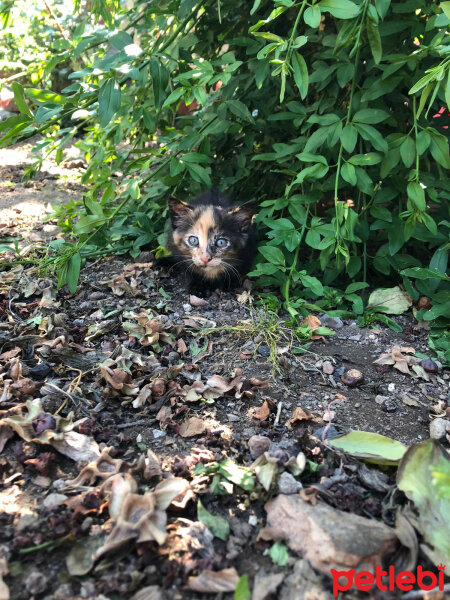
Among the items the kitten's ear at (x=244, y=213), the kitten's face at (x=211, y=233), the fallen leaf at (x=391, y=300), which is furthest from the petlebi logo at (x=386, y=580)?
the kitten's ear at (x=244, y=213)

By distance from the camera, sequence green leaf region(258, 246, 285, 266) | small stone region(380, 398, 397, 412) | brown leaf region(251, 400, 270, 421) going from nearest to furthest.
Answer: brown leaf region(251, 400, 270, 421)
small stone region(380, 398, 397, 412)
green leaf region(258, 246, 285, 266)

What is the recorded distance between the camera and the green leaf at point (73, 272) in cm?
285

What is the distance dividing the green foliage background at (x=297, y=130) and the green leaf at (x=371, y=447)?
925 mm

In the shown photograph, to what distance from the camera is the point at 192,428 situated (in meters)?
2.03

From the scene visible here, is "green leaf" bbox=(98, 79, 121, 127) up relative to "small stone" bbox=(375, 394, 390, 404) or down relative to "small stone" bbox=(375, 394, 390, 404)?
up

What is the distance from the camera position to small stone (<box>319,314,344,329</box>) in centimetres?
294

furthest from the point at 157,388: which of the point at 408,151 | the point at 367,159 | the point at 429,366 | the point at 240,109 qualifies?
the point at 240,109

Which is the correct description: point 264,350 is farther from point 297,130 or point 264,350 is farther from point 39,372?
point 297,130

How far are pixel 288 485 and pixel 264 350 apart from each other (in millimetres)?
1019

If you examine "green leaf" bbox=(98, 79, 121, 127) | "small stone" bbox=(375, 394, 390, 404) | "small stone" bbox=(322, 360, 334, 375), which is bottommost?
"small stone" bbox=(322, 360, 334, 375)

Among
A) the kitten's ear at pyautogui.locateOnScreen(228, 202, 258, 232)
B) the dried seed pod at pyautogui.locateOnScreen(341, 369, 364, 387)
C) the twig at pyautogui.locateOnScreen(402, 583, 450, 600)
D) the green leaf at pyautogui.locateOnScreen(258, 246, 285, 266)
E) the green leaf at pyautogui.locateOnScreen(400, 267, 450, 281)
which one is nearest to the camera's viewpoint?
the twig at pyautogui.locateOnScreen(402, 583, 450, 600)

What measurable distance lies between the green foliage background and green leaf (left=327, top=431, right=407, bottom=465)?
0.93 metres

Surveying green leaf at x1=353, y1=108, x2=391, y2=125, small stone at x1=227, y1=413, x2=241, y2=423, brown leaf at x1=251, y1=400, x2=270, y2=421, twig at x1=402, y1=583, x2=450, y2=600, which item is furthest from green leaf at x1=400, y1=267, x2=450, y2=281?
twig at x1=402, y1=583, x2=450, y2=600

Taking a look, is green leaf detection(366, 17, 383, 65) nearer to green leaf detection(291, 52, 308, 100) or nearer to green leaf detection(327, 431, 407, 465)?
green leaf detection(291, 52, 308, 100)
